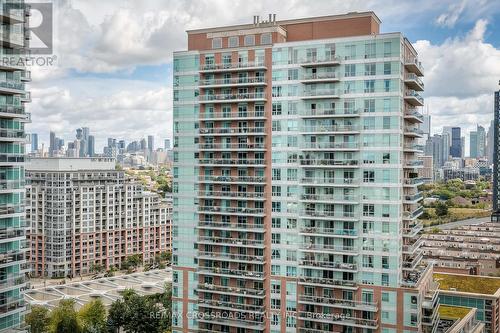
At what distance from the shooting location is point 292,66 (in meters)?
35.3

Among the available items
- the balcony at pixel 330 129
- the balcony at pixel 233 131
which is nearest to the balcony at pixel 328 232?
the balcony at pixel 330 129

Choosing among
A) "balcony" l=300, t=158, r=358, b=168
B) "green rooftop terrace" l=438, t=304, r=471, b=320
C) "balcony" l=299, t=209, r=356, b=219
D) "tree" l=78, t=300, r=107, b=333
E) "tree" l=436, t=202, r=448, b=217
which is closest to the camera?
"balcony" l=300, t=158, r=358, b=168

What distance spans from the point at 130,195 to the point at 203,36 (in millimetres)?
58363

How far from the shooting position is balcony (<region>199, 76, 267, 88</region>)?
36.0m

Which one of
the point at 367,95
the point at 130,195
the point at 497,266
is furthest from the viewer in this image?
the point at 130,195

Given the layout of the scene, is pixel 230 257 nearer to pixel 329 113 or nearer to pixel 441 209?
pixel 329 113

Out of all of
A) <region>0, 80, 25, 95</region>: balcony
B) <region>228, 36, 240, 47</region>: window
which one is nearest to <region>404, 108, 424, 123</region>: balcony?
<region>228, 36, 240, 47</region>: window

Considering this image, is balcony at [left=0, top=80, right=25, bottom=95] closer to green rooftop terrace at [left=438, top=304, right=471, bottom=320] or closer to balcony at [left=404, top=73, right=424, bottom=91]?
balcony at [left=404, top=73, right=424, bottom=91]

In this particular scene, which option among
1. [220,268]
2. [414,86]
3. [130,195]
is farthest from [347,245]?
[130,195]

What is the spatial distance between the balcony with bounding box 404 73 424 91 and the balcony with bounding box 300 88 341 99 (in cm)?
454

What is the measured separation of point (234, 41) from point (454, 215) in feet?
355

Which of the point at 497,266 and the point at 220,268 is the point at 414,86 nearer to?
Result: the point at 220,268

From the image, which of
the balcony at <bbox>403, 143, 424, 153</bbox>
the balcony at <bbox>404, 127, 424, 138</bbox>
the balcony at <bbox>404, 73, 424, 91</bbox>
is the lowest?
the balcony at <bbox>403, 143, 424, 153</bbox>

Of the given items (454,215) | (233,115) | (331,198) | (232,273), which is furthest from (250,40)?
(454,215)
